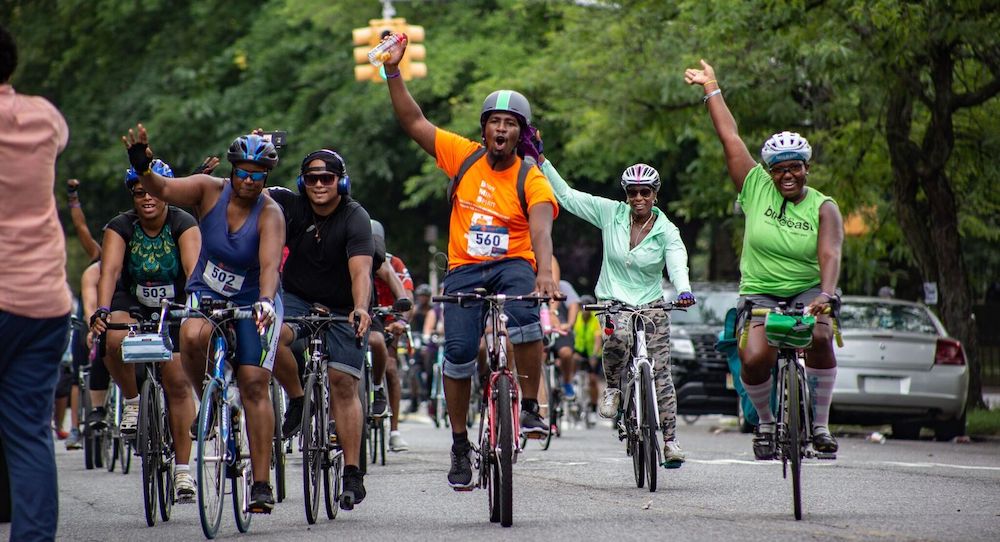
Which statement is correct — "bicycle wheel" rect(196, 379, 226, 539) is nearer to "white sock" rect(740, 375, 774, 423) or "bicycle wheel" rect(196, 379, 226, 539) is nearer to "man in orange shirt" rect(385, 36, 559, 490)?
"man in orange shirt" rect(385, 36, 559, 490)

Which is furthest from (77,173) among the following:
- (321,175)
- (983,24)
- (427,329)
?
(321,175)

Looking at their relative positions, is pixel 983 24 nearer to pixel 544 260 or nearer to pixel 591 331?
pixel 591 331

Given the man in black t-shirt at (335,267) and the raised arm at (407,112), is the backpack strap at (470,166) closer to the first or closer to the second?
the raised arm at (407,112)

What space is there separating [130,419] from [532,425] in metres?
2.81

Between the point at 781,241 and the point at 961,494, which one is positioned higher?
the point at 781,241

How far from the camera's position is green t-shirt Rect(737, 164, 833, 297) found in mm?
9336

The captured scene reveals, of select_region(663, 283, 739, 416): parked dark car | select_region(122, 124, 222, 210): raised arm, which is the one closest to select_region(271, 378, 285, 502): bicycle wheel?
select_region(122, 124, 222, 210): raised arm

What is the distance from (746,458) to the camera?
1373 cm

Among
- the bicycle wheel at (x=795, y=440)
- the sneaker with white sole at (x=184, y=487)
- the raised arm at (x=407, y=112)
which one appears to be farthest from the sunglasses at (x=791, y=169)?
the sneaker with white sole at (x=184, y=487)

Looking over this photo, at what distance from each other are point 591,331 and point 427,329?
7.34 feet

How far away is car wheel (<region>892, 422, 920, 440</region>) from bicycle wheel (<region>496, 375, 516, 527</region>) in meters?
10.8

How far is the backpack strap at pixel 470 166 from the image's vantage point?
865 centimetres

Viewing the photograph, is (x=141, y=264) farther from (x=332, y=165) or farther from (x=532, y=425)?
(x=532, y=425)

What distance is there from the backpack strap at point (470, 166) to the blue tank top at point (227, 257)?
37.8 inches
